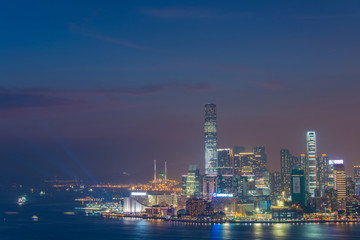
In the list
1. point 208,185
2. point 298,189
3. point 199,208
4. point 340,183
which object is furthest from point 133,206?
point 340,183

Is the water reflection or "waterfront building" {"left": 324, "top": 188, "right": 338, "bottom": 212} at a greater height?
"waterfront building" {"left": 324, "top": 188, "right": 338, "bottom": 212}

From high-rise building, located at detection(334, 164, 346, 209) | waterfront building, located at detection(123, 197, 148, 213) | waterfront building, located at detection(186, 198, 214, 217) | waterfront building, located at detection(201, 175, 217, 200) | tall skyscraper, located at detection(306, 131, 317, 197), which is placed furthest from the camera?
waterfront building, located at detection(201, 175, 217, 200)

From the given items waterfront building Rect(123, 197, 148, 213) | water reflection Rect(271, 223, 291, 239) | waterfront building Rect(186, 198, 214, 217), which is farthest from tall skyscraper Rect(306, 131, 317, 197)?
water reflection Rect(271, 223, 291, 239)

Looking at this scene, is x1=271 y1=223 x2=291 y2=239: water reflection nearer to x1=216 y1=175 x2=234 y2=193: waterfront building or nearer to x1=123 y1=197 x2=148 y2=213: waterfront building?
x1=123 y1=197 x2=148 y2=213: waterfront building

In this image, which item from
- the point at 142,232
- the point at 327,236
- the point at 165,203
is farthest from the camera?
the point at 165,203

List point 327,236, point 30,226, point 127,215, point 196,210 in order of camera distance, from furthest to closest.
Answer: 1. point 127,215
2. point 196,210
3. point 30,226
4. point 327,236

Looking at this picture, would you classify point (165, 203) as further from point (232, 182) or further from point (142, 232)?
point (142, 232)

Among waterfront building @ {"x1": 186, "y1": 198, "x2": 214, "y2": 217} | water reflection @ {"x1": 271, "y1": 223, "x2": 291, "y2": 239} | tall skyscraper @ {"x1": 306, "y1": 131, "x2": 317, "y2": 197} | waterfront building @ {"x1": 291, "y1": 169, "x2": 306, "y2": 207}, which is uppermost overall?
tall skyscraper @ {"x1": 306, "y1": 131, "x2": 317, "y2": 197}

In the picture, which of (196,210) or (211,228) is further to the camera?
(196,210)

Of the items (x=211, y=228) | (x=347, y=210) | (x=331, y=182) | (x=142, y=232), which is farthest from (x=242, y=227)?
(x=331, y=182)
